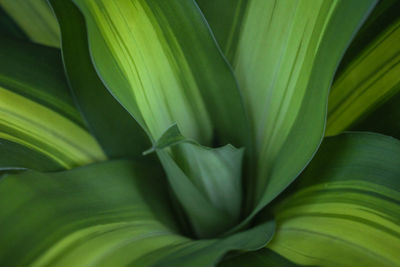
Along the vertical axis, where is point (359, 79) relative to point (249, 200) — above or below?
above

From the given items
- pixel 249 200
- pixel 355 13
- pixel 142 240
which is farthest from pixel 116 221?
pixel 355 13

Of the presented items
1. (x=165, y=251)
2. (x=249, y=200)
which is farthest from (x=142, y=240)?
(x=249, y=200)

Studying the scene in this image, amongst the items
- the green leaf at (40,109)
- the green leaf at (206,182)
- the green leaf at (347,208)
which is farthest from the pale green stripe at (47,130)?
the green leaf at (347,208)

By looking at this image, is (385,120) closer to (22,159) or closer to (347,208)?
(347,208)

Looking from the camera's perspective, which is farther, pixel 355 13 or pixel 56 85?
pixel 56 85

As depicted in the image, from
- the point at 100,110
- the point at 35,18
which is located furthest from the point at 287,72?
the point at 35,18

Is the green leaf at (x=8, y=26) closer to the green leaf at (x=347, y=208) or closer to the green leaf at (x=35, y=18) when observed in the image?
the green leaf at (x=35, y=18)

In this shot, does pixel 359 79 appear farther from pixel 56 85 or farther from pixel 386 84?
pixel 56 85

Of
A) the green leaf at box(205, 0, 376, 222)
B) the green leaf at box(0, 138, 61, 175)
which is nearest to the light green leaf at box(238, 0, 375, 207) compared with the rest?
the green leaf at box(205, 0, 376, 222)
